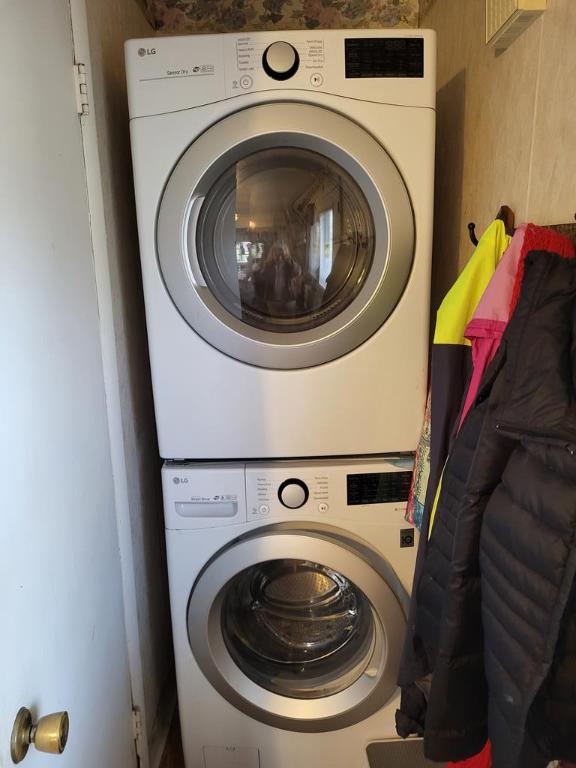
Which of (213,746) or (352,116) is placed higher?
(352,116)

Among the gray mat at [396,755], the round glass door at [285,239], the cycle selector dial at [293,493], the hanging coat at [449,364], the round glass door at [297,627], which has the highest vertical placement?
the round glass door at [285,239]

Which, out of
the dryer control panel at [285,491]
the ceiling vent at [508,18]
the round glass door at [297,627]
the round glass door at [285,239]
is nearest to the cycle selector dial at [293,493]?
the dryer control panel at [285,491]

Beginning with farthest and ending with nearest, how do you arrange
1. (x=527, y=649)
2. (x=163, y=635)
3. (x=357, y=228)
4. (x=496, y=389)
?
(x=163, y=635)
(x=357, y=228)
(x=496, y=389)
(x=527, y=649)

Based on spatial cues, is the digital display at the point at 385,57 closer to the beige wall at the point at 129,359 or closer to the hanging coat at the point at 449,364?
the hanging coat at the point at 449,364

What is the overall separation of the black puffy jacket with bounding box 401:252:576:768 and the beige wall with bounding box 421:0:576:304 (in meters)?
0.25

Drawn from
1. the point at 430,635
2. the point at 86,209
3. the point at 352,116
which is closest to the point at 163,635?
the point at 430,635

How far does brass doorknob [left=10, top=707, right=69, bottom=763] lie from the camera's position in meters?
0.68

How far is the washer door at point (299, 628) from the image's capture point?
1209 mm

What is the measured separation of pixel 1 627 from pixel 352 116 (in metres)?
1.04

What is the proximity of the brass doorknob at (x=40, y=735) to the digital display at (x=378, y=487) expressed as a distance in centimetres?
70

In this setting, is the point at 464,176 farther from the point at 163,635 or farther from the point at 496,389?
the point at 163,635

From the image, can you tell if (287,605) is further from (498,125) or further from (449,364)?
(498,125)

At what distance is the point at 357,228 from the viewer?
3.78ft

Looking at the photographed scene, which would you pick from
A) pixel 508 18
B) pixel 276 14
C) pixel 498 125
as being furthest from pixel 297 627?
pixel 276 14
